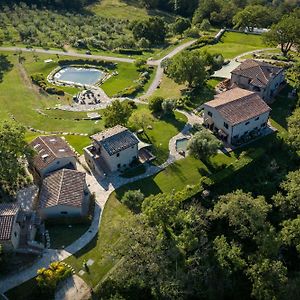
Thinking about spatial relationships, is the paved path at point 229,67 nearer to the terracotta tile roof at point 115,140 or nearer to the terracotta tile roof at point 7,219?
the terracotta tile roof at point 115,140

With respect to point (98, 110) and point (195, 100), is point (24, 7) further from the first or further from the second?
point (195, 100)

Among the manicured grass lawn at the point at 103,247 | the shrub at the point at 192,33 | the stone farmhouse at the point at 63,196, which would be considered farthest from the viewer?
the shrub at the point at 192,33

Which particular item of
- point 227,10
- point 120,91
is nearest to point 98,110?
point 120,91

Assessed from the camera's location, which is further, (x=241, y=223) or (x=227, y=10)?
(x=227, y=10)

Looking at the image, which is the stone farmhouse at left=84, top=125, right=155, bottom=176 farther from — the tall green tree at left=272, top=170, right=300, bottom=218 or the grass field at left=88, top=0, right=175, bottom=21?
the grass field at left=88, top=0, right=175, bottom=21

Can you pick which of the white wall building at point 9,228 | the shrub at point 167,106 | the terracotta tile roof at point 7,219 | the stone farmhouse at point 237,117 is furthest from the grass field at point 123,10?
the white wall building at point 9,228


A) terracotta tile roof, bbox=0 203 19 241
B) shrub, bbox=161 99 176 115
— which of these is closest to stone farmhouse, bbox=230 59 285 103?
shrub, bbox=161 99 176 115
